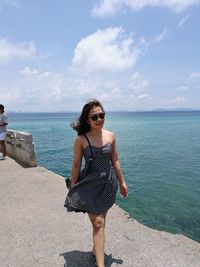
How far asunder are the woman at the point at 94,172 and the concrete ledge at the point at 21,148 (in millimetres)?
8004

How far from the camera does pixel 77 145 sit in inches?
165

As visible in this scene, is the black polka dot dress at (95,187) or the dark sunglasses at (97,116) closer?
the dark sunglasses at (97,116)

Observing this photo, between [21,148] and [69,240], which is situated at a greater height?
[21,148]

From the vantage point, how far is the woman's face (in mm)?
4117

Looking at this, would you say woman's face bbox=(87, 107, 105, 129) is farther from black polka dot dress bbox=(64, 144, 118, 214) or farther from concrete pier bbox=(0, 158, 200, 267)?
concrete pier bbox=(0, 158, 200, 267)

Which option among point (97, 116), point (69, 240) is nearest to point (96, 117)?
point (97, 116)

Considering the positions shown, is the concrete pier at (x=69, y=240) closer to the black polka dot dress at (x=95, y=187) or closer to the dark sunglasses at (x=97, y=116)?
the black polka dot dress at (x=95, y=187)

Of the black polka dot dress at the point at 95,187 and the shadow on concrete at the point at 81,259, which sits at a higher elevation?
the black polka dot dress at the point at 95,187

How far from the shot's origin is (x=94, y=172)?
425 centimetres

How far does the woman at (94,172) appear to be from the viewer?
13.7ft

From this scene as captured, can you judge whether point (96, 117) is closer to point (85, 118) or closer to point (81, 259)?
point (85, 118)

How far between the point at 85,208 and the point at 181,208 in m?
9.15

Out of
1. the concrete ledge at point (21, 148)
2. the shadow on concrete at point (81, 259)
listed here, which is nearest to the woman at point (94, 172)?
the shadow on concrete at point (81, 259)

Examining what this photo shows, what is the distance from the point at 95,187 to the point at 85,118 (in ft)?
3.18
